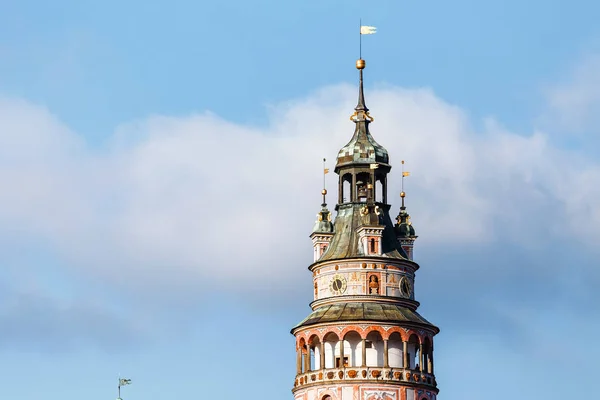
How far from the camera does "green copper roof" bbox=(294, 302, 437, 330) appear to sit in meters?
180

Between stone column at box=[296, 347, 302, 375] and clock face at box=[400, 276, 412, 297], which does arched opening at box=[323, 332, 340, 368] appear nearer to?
stone column at box=[296, 347, 302, 375]

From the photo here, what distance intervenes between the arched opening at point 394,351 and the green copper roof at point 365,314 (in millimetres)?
1532

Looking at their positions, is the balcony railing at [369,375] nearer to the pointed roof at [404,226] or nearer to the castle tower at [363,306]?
the castle tower at [363,306]

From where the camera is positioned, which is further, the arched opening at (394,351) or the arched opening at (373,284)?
the arched opening at (373,284)

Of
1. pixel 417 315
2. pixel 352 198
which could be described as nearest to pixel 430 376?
pixel 417 315

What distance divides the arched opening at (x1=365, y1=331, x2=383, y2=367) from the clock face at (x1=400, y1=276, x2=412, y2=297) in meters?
5.08

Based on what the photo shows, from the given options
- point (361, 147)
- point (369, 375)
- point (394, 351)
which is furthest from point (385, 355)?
point (361, 147)

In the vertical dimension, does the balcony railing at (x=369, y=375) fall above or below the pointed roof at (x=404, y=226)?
below

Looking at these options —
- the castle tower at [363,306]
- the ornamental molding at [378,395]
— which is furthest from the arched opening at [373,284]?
the ornamental molding at [378,395]

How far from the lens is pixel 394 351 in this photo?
180 meters

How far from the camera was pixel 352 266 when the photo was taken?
183m

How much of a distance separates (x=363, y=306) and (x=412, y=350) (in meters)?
5.62

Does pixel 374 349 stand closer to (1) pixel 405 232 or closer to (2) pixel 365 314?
(2) pixel 365 314

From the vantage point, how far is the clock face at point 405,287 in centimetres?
18350
